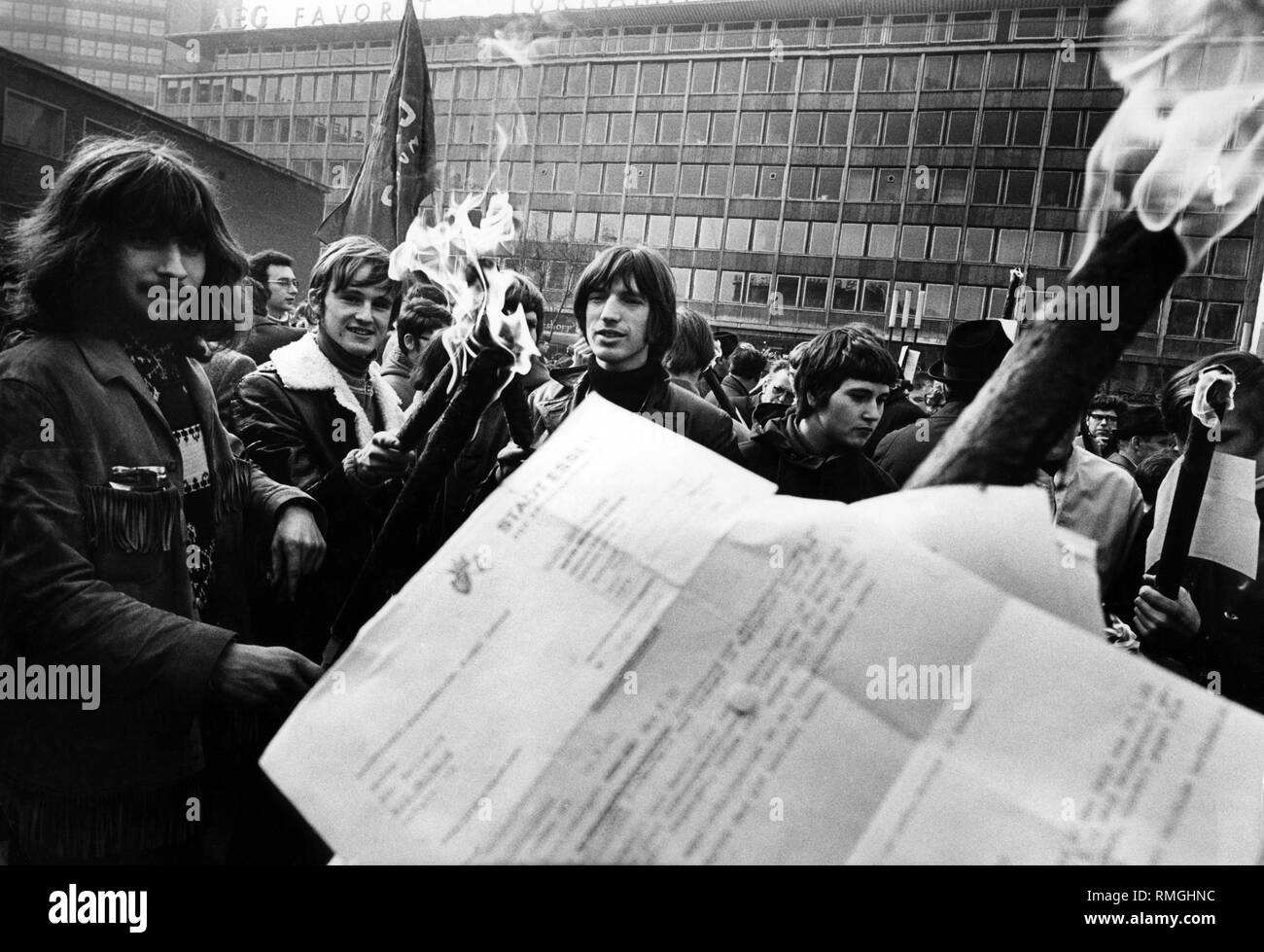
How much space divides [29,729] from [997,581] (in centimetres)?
161

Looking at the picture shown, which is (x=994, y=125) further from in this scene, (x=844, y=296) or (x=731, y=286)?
(x=731, y=286)

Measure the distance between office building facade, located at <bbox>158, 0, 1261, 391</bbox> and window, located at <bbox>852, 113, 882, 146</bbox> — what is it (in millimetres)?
76

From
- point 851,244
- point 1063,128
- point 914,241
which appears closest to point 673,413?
point 1063,128

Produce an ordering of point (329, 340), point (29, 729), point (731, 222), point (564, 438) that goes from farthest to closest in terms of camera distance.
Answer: point (731, 222), point (329, 340), point (29, 729), point (564, 438)

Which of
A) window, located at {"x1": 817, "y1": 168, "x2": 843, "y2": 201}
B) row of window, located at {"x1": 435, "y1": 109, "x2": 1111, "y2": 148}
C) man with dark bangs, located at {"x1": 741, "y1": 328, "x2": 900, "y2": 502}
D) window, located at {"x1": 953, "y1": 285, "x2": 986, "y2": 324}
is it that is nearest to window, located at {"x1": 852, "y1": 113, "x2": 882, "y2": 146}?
row of window, located at {"x1": 435, "y1": 109, "x2": 1111, "y2": 148}

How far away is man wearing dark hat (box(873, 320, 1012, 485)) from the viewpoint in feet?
8.40

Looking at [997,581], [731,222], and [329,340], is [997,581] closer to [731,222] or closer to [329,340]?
[329,340]

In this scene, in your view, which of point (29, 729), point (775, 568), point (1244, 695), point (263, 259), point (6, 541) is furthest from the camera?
point (263, 259)

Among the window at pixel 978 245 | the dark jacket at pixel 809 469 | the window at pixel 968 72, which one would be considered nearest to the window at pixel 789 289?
the window at pixel 978 245

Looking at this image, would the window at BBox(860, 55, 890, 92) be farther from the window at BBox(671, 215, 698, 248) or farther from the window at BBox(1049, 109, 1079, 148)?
the window at BBox(671, 215, 698, 248)

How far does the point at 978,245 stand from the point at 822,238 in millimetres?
5349

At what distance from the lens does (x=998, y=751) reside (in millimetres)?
626

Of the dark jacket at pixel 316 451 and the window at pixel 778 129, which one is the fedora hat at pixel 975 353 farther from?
the window at pixel 778 129
